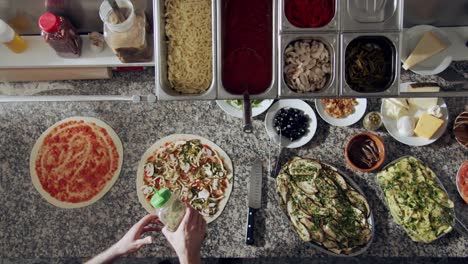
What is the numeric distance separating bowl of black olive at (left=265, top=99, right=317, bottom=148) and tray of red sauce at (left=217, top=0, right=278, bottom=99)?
0.35 m

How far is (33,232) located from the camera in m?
1.76

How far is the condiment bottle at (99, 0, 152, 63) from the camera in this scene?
4.71 feet

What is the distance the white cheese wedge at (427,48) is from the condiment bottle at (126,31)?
3.24ft

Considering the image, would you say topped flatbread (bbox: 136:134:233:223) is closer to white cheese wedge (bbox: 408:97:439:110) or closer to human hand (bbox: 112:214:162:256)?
human hand (bbox: 112:214:162:256)

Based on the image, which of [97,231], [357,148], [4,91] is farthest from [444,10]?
[4,91]

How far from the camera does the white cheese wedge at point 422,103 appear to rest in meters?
1.70

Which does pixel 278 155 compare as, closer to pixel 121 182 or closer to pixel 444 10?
pixel 121 182

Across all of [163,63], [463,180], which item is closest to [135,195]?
[163,63]

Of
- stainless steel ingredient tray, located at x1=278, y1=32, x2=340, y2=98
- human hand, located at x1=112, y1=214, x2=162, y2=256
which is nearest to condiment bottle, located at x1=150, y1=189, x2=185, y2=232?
human hand, located at x1=112, y1=214, x2=162, y2=256

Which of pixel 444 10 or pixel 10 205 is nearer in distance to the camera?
pixel 444 10

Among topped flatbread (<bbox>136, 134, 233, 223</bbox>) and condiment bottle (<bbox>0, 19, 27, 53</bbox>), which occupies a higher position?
condiment bottle (<bbox>0, 19, 27, 53</bbox>)

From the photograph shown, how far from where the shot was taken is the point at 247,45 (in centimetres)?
144

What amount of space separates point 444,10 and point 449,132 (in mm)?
466

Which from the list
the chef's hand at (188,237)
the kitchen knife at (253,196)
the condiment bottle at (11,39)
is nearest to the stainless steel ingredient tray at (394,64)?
the kitchen knife at (253,196)
